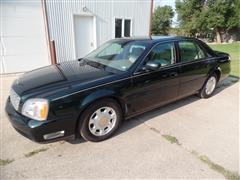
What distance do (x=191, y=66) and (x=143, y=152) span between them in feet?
7.20

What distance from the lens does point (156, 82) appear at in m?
3.36

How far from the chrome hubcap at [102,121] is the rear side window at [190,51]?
1.92 m

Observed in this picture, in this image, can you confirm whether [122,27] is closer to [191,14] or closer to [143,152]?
[143,152]

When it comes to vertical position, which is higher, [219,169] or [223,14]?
[223,14]

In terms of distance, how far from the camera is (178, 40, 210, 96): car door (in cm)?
383

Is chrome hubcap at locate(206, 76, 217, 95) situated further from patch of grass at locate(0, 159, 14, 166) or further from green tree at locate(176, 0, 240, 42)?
green tree at locate(176, 0, 240, 42)

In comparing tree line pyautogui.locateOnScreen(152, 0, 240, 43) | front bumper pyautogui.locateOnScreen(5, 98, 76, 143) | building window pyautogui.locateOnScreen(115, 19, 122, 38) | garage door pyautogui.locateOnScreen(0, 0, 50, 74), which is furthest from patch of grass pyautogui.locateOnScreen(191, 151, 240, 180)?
tree line pyautogui.locateOnScreen(152, 0, 240, 43)

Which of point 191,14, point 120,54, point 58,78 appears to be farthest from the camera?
point 191,14

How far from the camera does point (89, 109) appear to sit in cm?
267

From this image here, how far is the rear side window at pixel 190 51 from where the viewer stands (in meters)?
3.85

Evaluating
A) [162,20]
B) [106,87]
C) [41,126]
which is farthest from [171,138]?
[162,20]

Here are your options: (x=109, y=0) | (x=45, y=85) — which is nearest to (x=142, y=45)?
(x=45, y=85)

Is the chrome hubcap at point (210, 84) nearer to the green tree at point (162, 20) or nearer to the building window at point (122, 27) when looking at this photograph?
the building window at point (122, 27)

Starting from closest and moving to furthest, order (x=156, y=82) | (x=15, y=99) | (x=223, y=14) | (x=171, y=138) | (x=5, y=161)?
(x=5, y=161) → (x=15, y=99) → (x=171, y=138) → (x=156, y=82) → (x=223, y=14)
